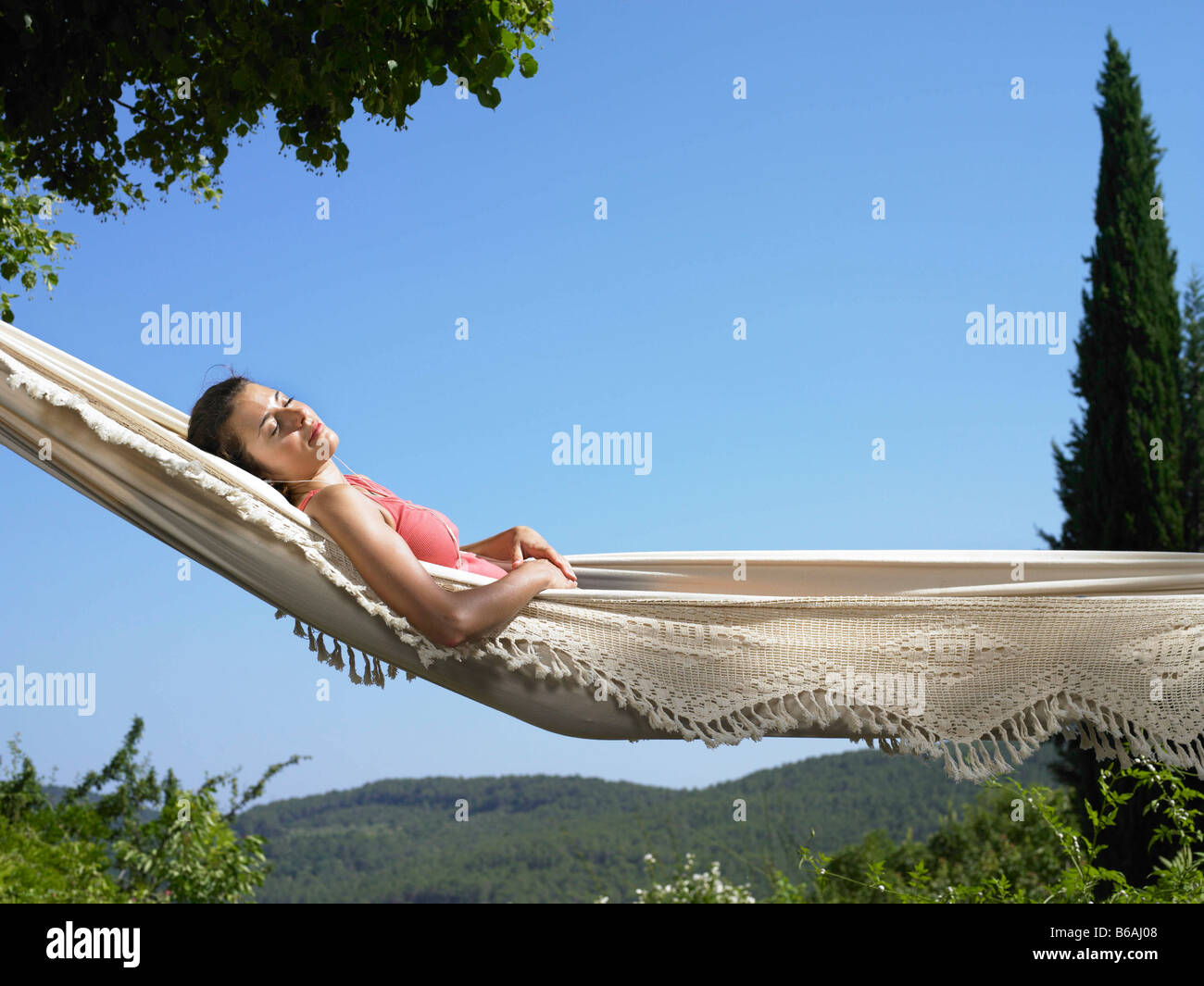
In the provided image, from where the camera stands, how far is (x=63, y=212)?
4035 mm

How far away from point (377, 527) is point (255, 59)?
5.31 feet

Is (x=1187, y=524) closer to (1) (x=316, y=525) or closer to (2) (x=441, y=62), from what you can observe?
(2) (x=441, y=62)

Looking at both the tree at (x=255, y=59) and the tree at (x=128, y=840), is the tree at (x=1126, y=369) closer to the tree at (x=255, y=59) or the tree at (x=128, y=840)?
the tree at (x=255, y=59)

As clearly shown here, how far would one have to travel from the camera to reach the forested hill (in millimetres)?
6020

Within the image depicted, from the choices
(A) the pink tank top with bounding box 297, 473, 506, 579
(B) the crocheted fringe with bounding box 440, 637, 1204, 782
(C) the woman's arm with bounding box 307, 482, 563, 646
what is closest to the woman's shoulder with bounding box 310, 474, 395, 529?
(C) the woman's arm with bounding box 307, 482, 563, 646

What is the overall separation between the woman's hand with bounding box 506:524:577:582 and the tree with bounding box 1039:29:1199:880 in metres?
4.30

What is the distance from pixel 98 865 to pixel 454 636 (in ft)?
12.1

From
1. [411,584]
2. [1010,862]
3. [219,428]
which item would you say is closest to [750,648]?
[411,584]
